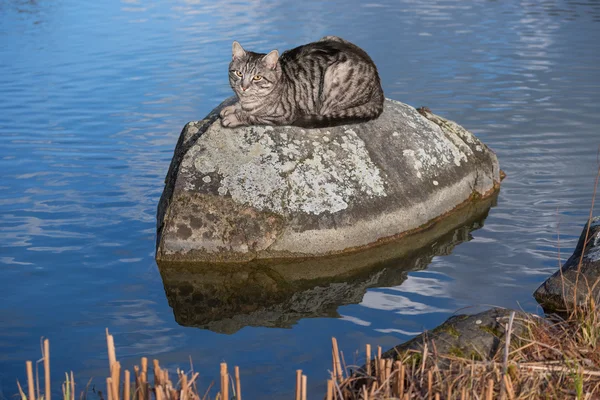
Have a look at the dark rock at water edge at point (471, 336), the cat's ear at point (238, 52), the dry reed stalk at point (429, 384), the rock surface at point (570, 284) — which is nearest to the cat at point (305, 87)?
the cat's ear at point (238, 52)

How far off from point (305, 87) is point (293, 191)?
153 centimetres

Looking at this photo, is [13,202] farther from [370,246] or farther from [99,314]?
[370,246]

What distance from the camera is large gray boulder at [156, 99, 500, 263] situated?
823cm

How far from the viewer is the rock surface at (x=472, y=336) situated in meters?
5.43

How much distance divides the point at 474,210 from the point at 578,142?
2.95 m

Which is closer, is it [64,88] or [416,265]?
[416,265]

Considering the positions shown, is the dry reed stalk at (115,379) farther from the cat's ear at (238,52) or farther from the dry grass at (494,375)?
the cat's ear at (238,52)

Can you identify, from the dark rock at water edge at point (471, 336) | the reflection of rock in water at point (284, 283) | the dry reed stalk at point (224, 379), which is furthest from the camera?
the reflection of rock in water at point (284, 283)

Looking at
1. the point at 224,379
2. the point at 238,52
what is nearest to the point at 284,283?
the point at 238,52

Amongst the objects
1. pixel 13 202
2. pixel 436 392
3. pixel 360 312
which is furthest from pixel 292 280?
pixel 13 202

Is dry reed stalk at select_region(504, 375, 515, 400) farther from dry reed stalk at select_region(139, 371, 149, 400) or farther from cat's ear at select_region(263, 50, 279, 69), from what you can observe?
cat's ear at select_region(263, 50, 279, 69)

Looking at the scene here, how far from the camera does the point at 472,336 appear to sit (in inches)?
219

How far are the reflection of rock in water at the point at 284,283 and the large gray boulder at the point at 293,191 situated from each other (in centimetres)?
17

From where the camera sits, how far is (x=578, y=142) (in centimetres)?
1155
